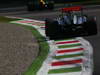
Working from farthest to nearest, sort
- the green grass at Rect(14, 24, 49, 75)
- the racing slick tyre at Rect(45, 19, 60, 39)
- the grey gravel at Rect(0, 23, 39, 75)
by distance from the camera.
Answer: the racing slick tyre at Rect(45, 19, 60, 39)
the grey gravel at Rect(0, 23, 39, 75)
the green grass at Rect(14, 24, 49, 75)

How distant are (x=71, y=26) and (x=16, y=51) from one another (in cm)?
380

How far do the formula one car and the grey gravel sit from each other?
1.09 m

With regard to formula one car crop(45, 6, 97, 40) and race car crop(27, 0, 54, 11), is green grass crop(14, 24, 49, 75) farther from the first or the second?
race car crop(27, 0, 54, 11)

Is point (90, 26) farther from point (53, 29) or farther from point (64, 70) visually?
point (64, 70)

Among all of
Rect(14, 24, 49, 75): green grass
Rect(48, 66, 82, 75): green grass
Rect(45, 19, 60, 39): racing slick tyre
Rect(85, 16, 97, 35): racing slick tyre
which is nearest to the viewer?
Rect(48, 66, 82, 75): green grass

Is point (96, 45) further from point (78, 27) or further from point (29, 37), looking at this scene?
point (29, 37)

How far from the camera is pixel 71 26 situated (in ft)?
54.4

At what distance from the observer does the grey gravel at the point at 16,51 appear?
10785mm

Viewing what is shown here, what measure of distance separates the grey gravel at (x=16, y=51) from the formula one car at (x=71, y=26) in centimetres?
109

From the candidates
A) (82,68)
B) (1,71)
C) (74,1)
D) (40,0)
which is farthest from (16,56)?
(74,1)

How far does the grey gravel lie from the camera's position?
10785 millimetres

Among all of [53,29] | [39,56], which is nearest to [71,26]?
[53,29]

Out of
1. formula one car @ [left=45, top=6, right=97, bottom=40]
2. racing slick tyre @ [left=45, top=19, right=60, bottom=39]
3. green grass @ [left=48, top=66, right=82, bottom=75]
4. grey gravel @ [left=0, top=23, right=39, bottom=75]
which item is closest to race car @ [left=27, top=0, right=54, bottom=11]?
grey gravel @ [left=0, top=23, right=39, bottom=75]

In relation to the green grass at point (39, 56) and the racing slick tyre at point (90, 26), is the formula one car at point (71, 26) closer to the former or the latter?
the racing slick tyre at point (90, 26)
